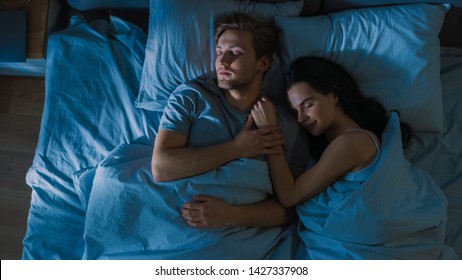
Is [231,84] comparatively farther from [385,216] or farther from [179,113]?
[385,216]

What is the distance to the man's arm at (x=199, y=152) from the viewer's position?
100cm

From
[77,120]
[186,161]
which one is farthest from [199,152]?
[77,120]

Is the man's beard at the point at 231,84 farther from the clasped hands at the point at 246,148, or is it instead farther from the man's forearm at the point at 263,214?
the man's forearm at the point at 263,214

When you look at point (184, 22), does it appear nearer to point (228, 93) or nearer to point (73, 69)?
point (228, 93)

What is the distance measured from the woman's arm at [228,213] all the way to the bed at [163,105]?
0.9 inches

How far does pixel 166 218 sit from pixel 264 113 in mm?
421

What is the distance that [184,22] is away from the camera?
1.15 metres

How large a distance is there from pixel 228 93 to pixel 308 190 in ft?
1.29

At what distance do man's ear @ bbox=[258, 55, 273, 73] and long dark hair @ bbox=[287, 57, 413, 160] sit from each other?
77 mm

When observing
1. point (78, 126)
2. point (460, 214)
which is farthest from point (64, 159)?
point (460, 214)

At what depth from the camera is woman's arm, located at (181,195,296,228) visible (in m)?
0.98

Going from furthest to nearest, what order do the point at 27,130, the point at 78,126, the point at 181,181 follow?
1. the point at 27,130
2. the point at 78,126
3. the point at 181,181

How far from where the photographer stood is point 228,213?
39.2 inches

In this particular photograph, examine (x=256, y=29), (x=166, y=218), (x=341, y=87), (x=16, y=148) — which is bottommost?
(x=16, y=148)
